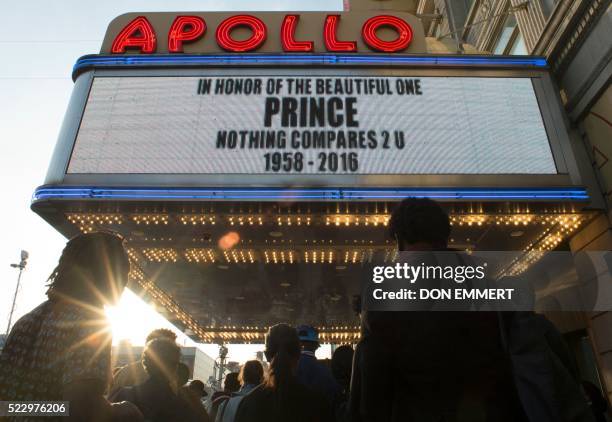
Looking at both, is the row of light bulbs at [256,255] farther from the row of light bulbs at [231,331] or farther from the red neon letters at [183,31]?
the red neon letters at [183,31]

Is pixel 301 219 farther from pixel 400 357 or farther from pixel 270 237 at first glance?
pixel 400 357

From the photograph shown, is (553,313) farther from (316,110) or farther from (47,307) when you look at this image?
(47,307)

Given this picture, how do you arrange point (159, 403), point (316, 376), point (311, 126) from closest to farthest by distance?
point (159, 403), point (316, 376), point (311, 126)

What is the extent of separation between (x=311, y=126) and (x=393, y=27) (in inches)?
150

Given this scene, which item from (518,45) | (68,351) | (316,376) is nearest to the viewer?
(68,351)

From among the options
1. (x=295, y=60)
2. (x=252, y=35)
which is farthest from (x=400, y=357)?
(x=252, y=35)

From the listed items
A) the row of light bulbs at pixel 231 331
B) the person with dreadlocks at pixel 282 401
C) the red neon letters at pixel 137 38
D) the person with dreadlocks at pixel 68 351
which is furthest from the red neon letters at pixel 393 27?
the row of light bulbs at pixel 231 331

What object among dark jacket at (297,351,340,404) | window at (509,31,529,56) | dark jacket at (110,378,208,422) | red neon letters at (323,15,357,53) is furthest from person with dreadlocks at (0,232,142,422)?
window at (509,31,529,56)

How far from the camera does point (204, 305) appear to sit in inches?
514

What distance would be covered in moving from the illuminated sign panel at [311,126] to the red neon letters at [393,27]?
4.38ft

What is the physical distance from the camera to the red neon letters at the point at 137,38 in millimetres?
A: 8438

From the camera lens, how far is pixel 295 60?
7832 mm

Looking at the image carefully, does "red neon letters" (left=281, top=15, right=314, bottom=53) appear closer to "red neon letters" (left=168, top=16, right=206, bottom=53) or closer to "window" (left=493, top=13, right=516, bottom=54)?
→ "red neon letters" (left=168, top=16, right=206, bottom=53)

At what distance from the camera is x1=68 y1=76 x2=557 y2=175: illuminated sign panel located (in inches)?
269
